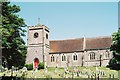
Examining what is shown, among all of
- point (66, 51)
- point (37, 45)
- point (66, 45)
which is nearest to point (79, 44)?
point (66, 45)

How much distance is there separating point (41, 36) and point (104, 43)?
1453 cm

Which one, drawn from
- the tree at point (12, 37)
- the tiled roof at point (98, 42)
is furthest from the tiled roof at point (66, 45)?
the tree at point (12, 37)

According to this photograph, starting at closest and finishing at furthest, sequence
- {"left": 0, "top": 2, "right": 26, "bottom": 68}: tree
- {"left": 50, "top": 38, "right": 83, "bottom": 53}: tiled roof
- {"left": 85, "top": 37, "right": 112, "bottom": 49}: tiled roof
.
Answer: {"left": 0, "top": 2, "right": 26, "bottom": 68}: tree
{"left": 85, "top": 37, "right": 112, "bottom": 49}: tiled roof
{"left": 50, "top": 38, "right": 83, "bottom": 53}: tiled roof

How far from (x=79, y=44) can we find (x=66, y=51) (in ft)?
11.4

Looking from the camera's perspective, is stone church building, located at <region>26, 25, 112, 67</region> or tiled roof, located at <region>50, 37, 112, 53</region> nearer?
stone church building, located at <region>26, 25, 112, 67</region>

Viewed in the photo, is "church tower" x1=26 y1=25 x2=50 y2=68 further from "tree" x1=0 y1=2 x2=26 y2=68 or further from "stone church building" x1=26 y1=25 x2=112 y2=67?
"tree" x1=0 y1=2 x2=26 y2=68

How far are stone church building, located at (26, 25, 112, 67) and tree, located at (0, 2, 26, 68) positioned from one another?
2509cm

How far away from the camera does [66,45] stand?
6125 centimetres

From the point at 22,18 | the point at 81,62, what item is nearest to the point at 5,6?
the point at 22,18

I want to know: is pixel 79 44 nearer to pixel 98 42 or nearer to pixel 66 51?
pixel 66 51

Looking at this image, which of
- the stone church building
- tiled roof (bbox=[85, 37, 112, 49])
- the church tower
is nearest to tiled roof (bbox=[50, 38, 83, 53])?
the stone church building

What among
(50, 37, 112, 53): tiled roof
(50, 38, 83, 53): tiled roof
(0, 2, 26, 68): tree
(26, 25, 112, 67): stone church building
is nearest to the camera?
(0, 2, 26, 68): tree

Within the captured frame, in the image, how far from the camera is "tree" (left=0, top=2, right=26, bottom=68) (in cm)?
2634

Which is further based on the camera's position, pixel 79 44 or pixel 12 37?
pixel 79 44
